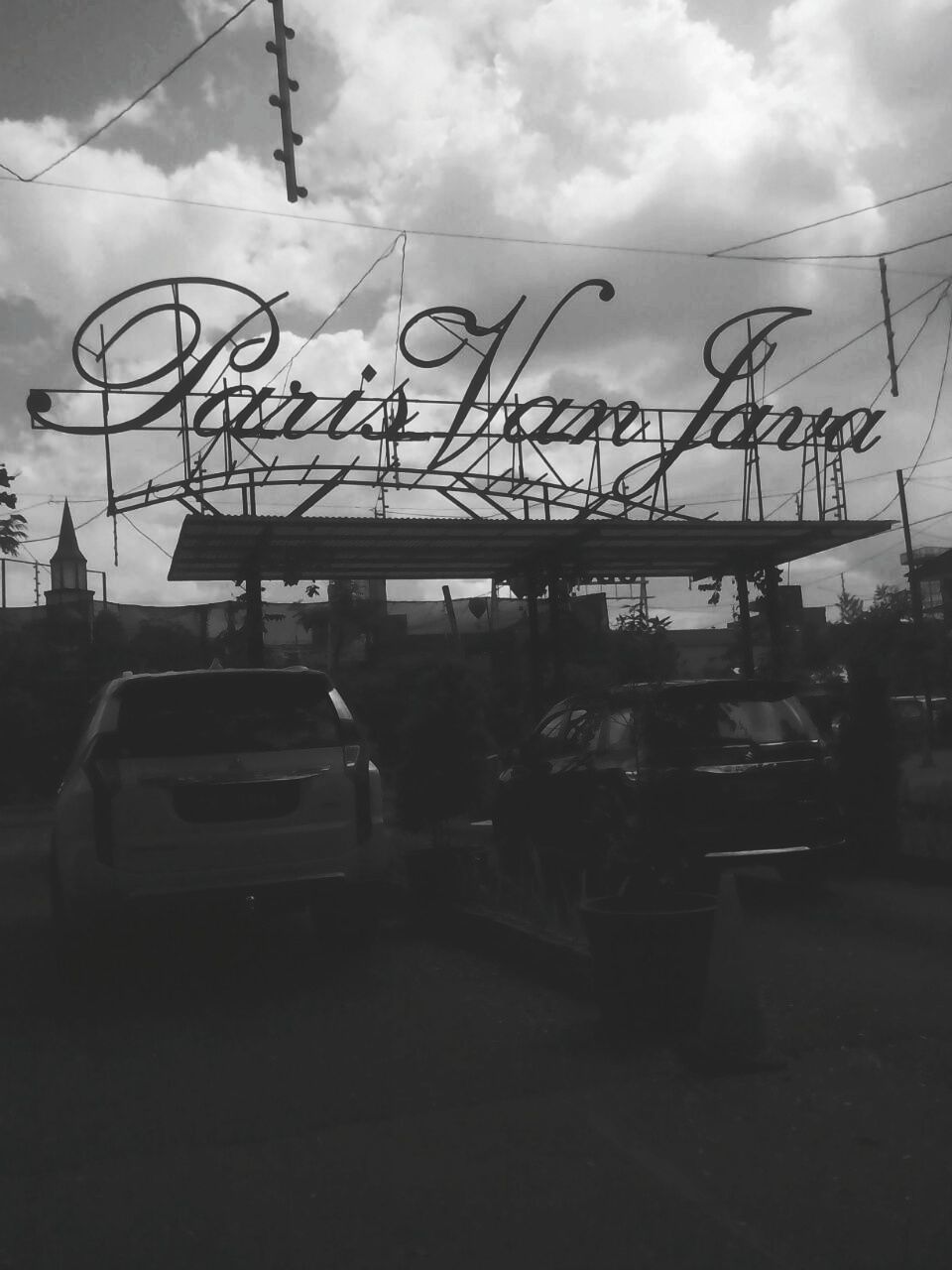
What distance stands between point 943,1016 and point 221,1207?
139 inches

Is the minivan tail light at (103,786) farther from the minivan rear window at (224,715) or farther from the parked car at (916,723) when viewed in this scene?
the parked car at (916,723)

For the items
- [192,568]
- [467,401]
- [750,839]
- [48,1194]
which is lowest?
[48,1194]

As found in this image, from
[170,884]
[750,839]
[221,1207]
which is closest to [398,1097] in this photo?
[221,1207]

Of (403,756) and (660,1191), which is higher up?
(403,756)

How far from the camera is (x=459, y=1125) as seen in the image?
4.57 meters

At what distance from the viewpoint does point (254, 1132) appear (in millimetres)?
4574

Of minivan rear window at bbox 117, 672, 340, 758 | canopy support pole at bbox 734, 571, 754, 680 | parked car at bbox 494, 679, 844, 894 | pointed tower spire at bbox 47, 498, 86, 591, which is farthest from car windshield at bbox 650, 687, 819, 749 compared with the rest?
pointed tower spire at bbox 47, 498, 86, 591

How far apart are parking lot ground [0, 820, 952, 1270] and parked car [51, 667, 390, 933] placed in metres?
0.40

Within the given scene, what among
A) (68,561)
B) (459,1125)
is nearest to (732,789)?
(459,1125)

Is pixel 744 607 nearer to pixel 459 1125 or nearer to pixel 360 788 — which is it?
pixel 360 788

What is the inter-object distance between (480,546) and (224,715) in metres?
8.21

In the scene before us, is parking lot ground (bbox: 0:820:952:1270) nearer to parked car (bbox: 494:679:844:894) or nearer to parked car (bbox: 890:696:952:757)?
parked car (bbox: 494:679:844:894)

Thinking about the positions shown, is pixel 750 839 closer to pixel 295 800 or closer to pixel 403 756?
pixel 403 756

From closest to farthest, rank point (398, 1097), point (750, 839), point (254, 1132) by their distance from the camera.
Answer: point (254, 1132)
point (398, 1097)
point (750, 839)
